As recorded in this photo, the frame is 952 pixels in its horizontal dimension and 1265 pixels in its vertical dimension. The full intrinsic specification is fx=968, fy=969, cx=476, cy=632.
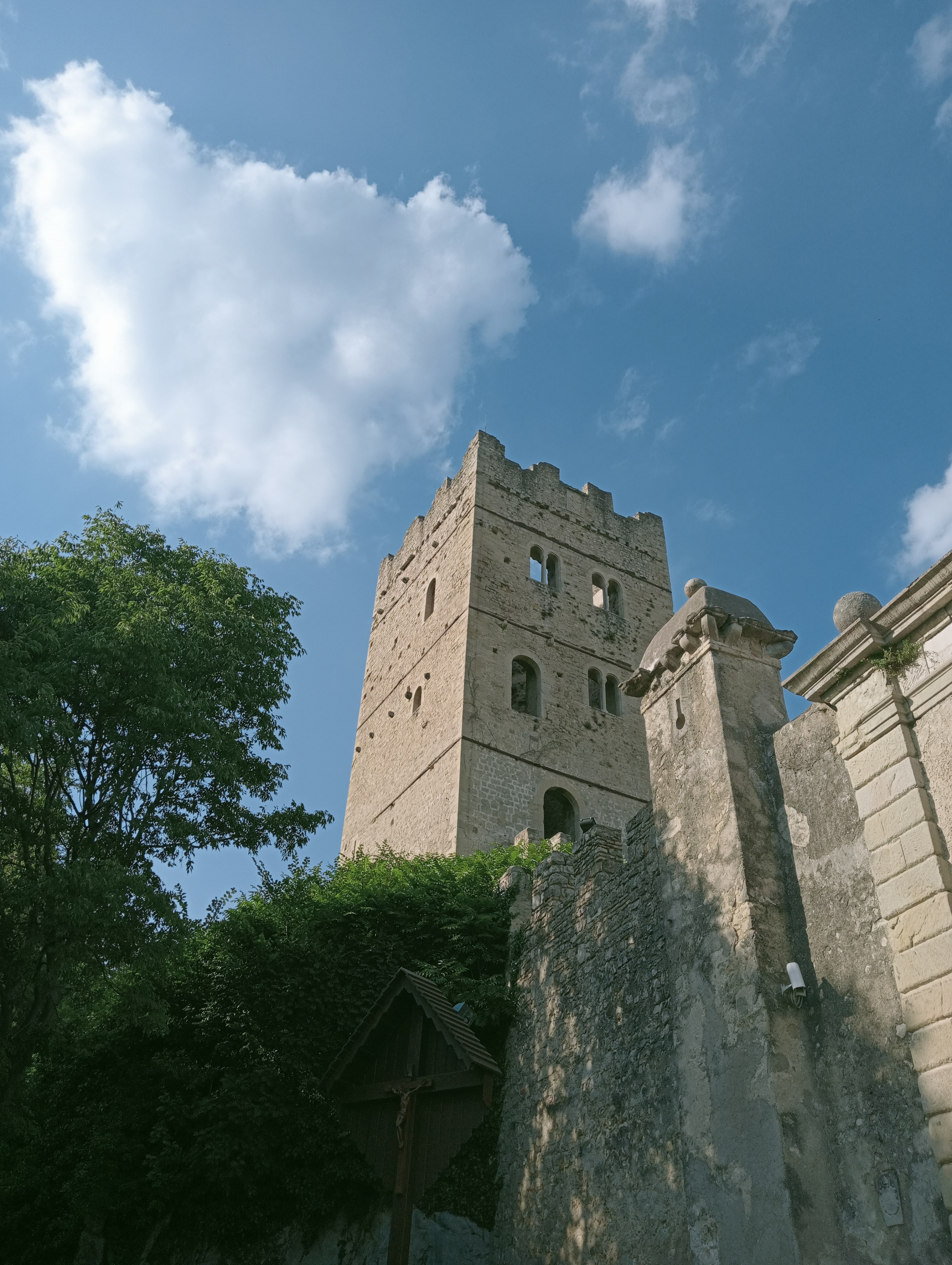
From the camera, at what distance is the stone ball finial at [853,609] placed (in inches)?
247

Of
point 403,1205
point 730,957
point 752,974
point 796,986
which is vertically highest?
point 730,957

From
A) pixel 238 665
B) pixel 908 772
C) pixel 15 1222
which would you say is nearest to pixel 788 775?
pixel 908 772

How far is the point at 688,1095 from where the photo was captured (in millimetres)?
6523

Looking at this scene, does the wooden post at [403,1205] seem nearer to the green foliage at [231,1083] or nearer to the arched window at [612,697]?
the green foliage at [231,1083]

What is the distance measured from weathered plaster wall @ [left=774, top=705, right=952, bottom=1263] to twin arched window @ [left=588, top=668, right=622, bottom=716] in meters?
17.2

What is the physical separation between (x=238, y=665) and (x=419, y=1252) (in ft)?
21.2

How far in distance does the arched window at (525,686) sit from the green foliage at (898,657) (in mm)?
16828

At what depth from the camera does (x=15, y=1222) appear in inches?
415

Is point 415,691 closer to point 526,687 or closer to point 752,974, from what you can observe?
point 526,687

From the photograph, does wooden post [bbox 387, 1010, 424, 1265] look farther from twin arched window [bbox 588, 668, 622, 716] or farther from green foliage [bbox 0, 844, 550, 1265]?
twin arched window [bbox 588, 668, 622, 716]

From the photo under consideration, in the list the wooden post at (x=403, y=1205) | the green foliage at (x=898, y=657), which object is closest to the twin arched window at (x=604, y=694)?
the wooden post at (x=403, y=1205)

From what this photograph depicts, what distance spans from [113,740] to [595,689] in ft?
51.3

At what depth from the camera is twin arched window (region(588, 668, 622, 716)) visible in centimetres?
2405

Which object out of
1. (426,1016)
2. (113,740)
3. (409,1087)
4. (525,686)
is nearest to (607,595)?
(525,686)
